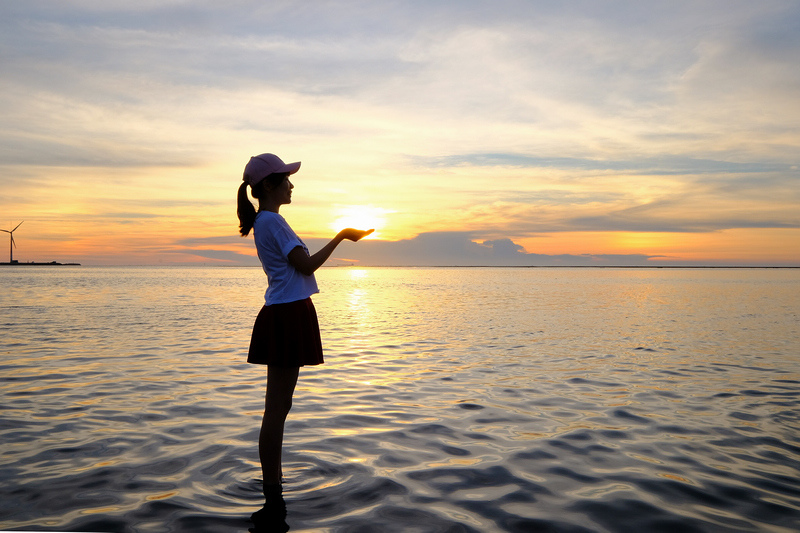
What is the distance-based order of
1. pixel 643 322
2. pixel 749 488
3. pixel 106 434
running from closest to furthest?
pixel 749 488
pixel 106 434
pixel 643 322

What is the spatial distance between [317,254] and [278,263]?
40 cm

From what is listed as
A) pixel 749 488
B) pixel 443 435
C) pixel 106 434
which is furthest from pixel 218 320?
pixel 749 488

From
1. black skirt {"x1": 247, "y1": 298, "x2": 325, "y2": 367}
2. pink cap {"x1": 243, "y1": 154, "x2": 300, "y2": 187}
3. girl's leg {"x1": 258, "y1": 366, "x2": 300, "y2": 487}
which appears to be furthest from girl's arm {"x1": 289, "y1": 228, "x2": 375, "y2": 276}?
girl's leg {"x1": 258, "y1": 366, "x2": 300, "y2": 487}

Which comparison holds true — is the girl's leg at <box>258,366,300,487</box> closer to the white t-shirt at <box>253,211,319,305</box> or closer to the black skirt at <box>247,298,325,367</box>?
the black skirt at <box>247,298,325,367</box>

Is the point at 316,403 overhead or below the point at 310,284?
below

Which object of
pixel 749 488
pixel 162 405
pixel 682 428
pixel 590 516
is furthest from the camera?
pixel 162 405

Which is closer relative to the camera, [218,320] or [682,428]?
[682,428]

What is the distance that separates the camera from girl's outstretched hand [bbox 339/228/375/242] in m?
4.83

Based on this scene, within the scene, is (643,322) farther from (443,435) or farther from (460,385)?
(443,435)

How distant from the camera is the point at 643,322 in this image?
2408cm

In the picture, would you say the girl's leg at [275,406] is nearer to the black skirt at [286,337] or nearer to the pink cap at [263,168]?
the black skirt at [286,337]

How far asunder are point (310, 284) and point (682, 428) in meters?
6.16

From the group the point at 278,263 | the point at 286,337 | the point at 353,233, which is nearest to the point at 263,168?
the point at 278,263

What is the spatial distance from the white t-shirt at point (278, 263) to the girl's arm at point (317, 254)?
10 cm
